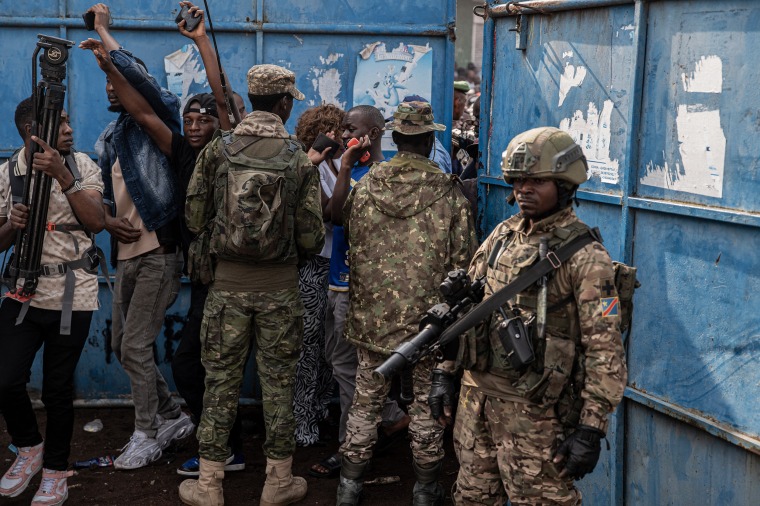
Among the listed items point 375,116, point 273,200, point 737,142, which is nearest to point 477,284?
point 737,142

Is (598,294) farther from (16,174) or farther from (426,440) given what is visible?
(16,174)

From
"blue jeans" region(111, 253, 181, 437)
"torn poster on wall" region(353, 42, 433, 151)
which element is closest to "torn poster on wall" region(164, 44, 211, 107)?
"torn poster on wall" region(353, 42, 433, 151)

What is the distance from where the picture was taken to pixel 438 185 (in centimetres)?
464

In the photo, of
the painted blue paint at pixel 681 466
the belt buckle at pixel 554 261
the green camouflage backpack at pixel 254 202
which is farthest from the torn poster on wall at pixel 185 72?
the painted blue paint at pixel 681 466

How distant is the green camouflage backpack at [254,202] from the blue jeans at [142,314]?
0.82m

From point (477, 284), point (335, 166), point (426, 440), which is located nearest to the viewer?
point (477, 284)

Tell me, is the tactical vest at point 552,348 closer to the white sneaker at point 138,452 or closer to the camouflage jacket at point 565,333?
the camouflage jacket at point 565,333

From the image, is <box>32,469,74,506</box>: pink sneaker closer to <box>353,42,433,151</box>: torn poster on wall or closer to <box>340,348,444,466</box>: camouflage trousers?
<box>340,348,444,466</box>: camouflage trousers

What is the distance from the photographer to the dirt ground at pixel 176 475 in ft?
16.5

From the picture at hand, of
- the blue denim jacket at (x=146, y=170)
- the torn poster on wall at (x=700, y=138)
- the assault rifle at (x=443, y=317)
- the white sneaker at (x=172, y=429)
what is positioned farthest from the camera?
the white sneaker at (x=172, y=429)

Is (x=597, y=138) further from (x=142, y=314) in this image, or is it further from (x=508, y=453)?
(x=142, y=314)

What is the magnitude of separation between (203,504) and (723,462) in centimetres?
270

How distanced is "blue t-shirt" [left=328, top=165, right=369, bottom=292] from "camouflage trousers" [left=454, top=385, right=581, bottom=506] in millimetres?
1755

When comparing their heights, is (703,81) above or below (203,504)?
above
